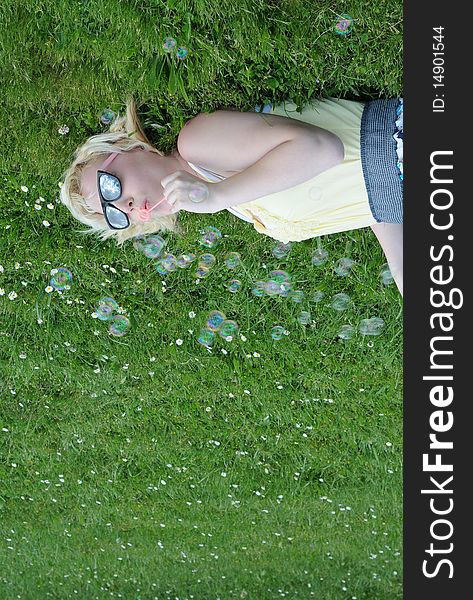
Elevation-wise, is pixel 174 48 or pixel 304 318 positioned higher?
pixel 174 48

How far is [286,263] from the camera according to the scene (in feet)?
11.5

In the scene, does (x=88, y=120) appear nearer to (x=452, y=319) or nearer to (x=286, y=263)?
(x=286, y=263)

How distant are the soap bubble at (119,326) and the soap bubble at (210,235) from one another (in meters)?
0.64

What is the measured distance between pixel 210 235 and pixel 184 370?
2.67 ft

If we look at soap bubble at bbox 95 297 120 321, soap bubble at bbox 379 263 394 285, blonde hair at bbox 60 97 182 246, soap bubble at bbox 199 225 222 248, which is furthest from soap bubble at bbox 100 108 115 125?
soap bubble at bbox 379 263 394 285

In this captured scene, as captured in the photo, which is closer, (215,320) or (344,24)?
(344,24)

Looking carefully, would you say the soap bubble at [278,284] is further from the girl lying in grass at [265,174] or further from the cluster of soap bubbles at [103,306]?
the cluster of soap bubbles at [103,306]

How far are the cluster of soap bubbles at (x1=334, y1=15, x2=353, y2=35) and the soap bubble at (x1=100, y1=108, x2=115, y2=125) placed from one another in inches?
46.0

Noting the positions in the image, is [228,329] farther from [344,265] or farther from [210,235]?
[344,265]

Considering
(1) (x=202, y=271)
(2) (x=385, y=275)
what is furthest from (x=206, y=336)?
(2) (x=385, y=275)

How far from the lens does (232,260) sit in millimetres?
3508

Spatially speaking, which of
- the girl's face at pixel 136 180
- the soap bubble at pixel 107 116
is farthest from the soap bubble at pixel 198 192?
the soap bubble at pixel 107 116

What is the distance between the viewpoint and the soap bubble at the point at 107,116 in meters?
3.25

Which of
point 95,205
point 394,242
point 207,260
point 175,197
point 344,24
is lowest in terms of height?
point 175,197
